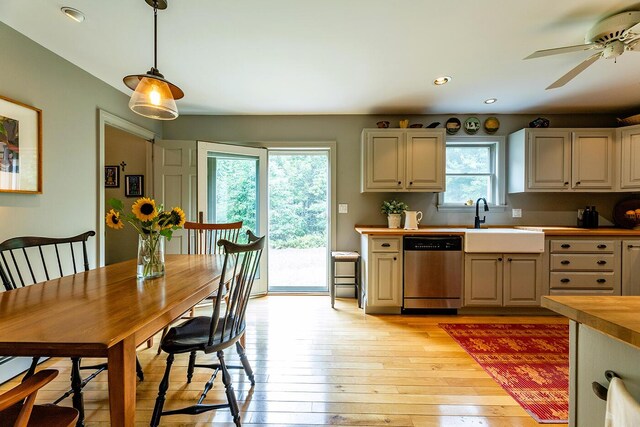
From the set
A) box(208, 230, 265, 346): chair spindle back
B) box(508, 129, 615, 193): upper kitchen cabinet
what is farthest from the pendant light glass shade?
box(508, 129, 615, 193): upper kitchen cabinet

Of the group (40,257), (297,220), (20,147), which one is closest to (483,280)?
(297,220)

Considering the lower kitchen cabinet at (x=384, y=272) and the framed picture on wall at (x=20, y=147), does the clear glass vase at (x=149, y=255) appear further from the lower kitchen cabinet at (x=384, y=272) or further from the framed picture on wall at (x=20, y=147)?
the lower kitchen cabinet at (x=384, y=272)

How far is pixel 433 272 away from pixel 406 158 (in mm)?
1373

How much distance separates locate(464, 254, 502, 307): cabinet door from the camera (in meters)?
3.08

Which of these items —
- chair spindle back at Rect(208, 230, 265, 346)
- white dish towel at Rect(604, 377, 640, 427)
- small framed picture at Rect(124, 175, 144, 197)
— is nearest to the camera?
white dish towel at Rect(604, 377, 640, 427)

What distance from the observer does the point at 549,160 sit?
336 centimetres

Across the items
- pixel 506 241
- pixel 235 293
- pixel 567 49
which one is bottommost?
pixel 235 293

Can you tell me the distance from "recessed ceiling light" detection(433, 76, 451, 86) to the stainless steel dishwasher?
1.61 meters

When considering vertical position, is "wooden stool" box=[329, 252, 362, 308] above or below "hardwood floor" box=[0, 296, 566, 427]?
above

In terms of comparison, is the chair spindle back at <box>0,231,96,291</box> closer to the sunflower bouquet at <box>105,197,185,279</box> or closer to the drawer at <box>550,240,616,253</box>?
the sunflower bouquet at <box>105,197,185,279</box>

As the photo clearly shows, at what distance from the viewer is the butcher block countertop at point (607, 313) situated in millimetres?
629

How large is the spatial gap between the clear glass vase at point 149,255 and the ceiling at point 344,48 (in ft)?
4.74

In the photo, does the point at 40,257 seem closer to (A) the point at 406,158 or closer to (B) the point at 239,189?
(B) the point at 239,189

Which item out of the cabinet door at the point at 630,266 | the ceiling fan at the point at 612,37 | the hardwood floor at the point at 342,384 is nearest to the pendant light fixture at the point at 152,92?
the hardwood floor at the point at 342,384
